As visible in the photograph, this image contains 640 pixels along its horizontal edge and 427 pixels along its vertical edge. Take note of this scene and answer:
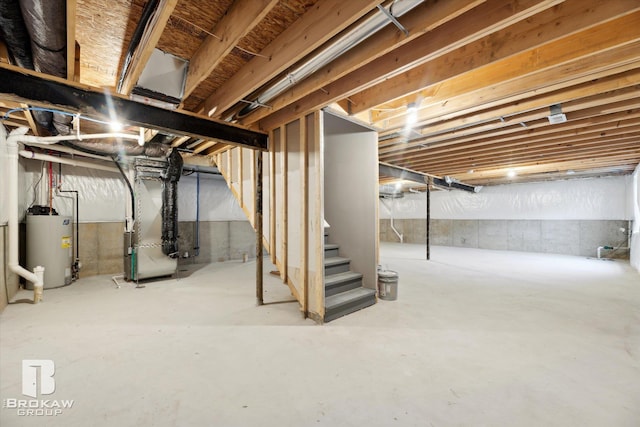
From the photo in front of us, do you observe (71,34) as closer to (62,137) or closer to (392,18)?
(392,18)

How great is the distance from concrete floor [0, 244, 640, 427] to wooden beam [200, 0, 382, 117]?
223 cm

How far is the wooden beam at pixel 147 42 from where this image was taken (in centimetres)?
137

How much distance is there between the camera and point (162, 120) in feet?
7.80

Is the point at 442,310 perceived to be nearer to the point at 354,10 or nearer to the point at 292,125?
the point at 292,125

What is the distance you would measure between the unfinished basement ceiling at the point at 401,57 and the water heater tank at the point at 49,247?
1.43m

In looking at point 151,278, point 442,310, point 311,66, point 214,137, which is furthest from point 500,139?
point 151,278

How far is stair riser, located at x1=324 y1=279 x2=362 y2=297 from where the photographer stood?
10.2 feet

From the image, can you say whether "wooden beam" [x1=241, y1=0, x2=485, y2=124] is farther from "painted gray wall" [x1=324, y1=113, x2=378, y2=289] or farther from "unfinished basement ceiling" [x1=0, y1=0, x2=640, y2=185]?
"painted gray wall" [x1=324, y1=113, x2=378, y2=289]

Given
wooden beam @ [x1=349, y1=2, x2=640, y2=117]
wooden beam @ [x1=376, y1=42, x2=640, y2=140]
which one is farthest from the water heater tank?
wooden beam @ [x1=376, y1=42, x2=640, y2=140]

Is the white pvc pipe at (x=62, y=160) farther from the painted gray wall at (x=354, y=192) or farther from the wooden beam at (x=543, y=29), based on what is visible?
the wooden beam at (x=543, y=29)

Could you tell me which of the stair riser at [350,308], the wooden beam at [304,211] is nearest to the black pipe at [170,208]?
the wooden beam at [304,211]

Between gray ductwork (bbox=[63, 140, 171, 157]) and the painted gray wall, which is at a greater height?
gray ductwork (bbox=[63, 140, 171, 157])

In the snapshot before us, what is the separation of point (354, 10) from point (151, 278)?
4.90 metres

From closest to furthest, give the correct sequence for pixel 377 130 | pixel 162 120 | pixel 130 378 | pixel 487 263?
pixel 130 378 < pixel 162 120 < pixel 377 130 < pixel 487 263
